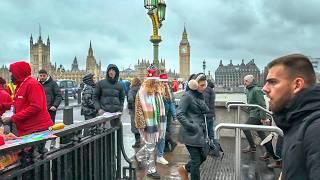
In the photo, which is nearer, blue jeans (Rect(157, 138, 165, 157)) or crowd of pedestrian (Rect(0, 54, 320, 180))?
crowd of pedestrian (Rect(0, 54, 320, 180))

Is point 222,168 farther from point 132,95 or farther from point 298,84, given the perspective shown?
point 298,84

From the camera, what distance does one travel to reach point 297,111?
5.92 ft

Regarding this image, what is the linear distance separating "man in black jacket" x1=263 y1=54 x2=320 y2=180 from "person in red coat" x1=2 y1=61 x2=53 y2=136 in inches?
A: 130

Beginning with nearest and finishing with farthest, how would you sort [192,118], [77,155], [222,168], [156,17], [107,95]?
1. [77,155]
2. [192,118]
3. [222,168]
4. [107,95]
5. [156,17]

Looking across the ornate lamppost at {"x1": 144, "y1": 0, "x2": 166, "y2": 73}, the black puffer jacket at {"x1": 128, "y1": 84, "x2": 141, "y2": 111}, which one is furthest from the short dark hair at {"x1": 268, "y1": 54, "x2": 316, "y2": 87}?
the ornate lamppost at {"x1": 144, "y1": 0, "x2": 166, "y2": 73}

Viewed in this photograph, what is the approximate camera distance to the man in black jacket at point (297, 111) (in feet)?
5.43

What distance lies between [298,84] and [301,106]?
8.0 inches

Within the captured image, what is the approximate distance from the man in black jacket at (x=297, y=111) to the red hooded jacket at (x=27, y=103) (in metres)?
3.31

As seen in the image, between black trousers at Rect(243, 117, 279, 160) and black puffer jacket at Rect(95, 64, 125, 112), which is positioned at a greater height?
black puffer jacket at Rect(95, 64, 125, 112)

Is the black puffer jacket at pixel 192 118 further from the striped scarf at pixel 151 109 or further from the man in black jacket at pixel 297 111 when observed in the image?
the man in black jacket at pixel 297 111

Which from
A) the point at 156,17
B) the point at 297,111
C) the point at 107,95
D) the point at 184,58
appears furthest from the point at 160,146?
the point at 184,58

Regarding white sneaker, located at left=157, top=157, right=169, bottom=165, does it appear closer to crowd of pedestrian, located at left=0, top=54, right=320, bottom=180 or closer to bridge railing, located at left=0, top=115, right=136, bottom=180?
crowd of pedestrian, located at left=0, top=54, right=320, bottom=180

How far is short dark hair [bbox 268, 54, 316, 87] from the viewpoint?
6.47 ft

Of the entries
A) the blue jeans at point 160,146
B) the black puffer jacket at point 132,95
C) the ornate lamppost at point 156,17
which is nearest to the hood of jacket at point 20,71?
the blue jeans at point 160,146
